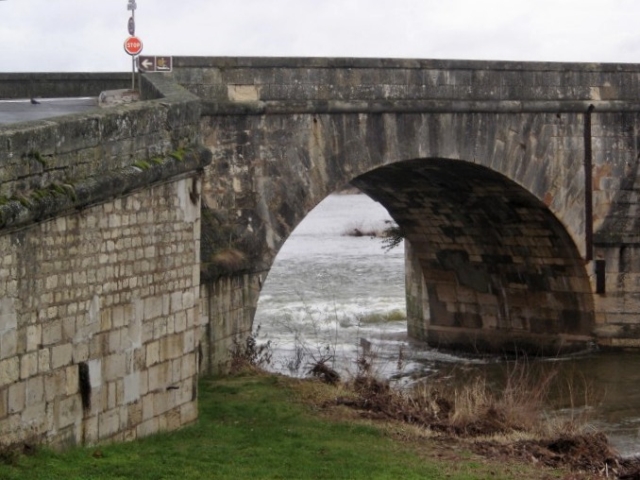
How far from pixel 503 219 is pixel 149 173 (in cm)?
1134

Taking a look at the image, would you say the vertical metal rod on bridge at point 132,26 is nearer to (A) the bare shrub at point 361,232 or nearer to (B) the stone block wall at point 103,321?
(B) the stone block wall at point 103,321

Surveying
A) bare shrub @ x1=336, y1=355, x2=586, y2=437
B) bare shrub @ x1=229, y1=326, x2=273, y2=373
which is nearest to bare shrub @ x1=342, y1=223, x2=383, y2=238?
bare shrub @ x1=229, y1=326, x2=273, y2=373

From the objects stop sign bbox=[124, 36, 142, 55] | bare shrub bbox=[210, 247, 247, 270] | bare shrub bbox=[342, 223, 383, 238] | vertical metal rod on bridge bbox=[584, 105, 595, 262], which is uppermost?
stop sign bbox=[124, 36, 142, 55]

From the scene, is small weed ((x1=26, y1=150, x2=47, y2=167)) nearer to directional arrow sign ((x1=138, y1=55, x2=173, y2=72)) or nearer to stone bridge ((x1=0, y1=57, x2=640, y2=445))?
stone bridge ((x1=0, y1=57, x2=640, y2=445))

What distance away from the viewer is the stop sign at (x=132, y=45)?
14.1 metres

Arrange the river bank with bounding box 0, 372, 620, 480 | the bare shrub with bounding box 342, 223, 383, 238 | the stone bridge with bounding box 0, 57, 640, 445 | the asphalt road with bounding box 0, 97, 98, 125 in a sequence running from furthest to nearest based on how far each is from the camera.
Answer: the bare shrub with bounding box 342, 223, 383, 238 → the asphalt road with bounding box 0, 97, 98, 125 → the stone bridge with bounding box 0, 57, 640, 445 → the river bank with bounding box 0, 372, 620, 480

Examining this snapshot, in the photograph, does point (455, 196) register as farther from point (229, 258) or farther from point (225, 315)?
point (225, 315)

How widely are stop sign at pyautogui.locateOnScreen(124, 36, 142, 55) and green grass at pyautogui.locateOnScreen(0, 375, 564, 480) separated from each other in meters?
3.76

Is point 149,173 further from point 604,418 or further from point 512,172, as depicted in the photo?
point 512,172

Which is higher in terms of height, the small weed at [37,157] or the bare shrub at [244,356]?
the small weed at [37,157]

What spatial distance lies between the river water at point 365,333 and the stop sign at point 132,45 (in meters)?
4.52

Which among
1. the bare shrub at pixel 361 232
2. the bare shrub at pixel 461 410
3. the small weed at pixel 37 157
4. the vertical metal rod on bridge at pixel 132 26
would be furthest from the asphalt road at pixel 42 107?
the bare shrub at pixel 361 232

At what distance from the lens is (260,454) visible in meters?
10.6

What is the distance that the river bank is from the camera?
9.29 metres
